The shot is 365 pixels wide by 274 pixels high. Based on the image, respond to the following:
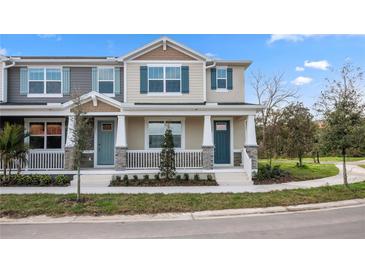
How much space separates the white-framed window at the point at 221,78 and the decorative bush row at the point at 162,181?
560cm

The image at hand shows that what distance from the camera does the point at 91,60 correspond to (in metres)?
16.0

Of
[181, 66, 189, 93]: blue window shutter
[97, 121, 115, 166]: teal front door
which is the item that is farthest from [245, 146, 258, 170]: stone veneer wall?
[97, 121, 115, 166]: teal front door

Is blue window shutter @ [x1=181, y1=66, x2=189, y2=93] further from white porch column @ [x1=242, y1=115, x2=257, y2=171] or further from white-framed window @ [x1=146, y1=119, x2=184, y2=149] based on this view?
white porch column @ [x1=242, y1=115, x2=257, y2=171]

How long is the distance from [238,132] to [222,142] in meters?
1.15

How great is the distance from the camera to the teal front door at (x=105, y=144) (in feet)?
52.5

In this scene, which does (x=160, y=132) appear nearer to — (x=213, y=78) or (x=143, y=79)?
(x=143, y=79)

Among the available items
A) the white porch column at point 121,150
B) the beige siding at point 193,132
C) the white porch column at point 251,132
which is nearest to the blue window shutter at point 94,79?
the white porch column at point 121,150

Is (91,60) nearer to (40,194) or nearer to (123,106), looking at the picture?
(123,106)

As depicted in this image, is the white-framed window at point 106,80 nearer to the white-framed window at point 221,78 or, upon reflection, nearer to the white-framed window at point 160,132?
the white-framed window at point 160,132

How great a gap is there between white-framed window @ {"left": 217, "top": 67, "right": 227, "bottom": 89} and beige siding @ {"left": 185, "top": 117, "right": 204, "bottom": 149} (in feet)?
7.43

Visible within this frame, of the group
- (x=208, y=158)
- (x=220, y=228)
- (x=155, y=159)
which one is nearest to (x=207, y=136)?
(x=208, y=158)

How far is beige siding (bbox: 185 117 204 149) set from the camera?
639 inches

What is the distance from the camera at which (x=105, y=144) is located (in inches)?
634

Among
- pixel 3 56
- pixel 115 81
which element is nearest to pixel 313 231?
pixel 115 81
